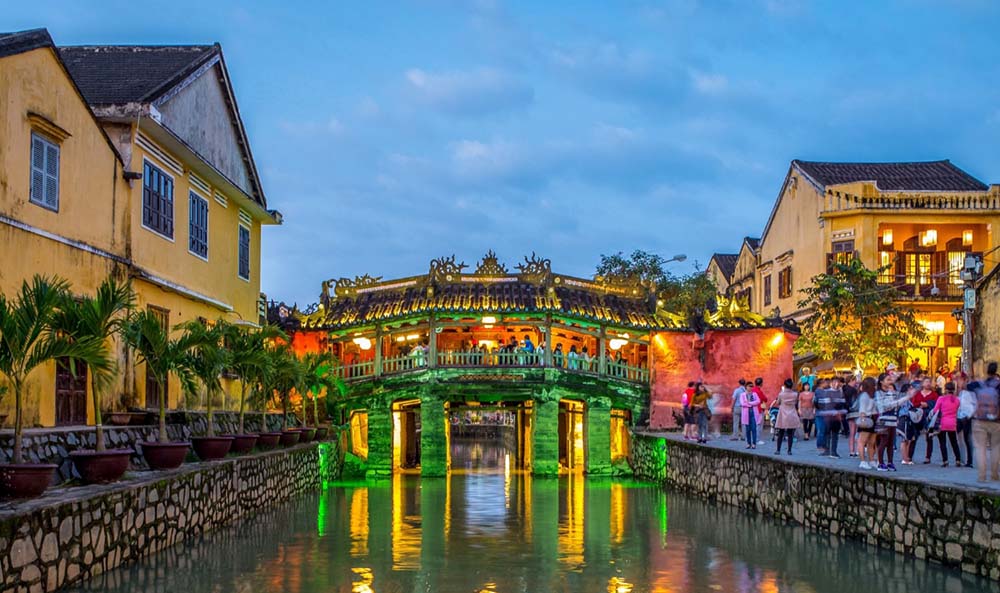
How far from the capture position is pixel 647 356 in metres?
34.4

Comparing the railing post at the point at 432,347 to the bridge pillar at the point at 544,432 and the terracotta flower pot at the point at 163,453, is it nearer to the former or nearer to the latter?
the bridge pillar at the point at 544,432

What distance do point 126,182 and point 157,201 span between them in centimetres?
164

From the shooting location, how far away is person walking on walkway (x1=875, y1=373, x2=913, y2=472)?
52.5 ft

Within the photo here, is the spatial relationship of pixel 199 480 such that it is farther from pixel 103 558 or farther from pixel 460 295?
pixel 460 295

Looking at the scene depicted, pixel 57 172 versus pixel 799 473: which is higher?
pixel 57 172

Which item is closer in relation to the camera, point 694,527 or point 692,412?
point 694,527

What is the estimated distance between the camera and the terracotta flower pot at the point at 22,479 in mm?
10039

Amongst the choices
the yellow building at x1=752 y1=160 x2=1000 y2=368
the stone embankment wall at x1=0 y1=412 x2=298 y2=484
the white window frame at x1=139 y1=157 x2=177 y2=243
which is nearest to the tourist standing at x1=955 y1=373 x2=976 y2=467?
the stone embankment wall at x1=0 y1=412 x2=298 y2=484

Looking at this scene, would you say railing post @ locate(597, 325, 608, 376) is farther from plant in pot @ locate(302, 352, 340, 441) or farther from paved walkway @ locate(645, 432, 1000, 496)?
plant in pot @ locate(302, 352, 340, 441)

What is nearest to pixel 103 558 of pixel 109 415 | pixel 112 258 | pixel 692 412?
pixel 109 415

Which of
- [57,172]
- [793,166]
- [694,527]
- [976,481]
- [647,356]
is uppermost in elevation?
[793,166]

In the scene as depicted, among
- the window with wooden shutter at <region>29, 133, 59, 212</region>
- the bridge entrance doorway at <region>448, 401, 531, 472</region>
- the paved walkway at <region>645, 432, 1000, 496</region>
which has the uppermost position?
the window with wooden shutter at <region>29, 133, 59, 212</region>

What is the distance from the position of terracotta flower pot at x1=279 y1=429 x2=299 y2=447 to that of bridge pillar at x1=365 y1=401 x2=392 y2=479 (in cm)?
628

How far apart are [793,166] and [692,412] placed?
19279mm
